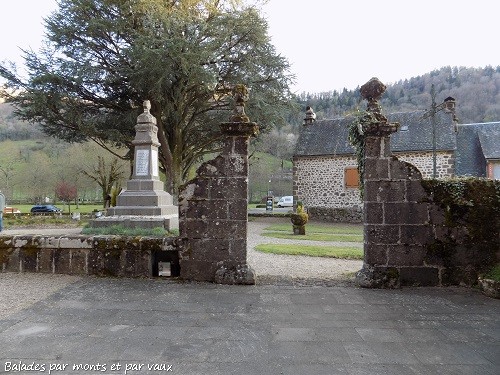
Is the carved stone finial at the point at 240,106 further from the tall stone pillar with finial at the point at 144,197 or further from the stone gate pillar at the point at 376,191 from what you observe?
the tall stone pillar with finial at the point at 144,197

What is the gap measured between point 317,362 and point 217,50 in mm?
16502

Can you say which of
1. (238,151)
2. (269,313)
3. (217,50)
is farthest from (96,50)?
(269,313)

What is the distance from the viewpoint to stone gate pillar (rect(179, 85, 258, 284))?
517 cm

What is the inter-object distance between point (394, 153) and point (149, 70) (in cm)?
1383

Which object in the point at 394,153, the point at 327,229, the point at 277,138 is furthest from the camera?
the point at 277,138

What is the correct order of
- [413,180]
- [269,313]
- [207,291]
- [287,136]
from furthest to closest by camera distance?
1. [287,136]
2. [413,180]
3. [207,291]
4. [269,313]

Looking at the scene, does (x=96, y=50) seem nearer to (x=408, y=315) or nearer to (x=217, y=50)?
(x=217, y=50)

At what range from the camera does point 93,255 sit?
5402 mm

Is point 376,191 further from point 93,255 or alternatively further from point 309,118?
point 309,118

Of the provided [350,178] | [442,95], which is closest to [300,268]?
[350,178]

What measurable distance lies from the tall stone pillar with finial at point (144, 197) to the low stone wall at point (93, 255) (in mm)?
4556

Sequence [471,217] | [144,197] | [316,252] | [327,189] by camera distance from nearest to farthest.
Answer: [471,217]
[316,252]
[144,197]
[327,189]

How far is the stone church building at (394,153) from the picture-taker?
19.8 metres

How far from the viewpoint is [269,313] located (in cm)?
375
